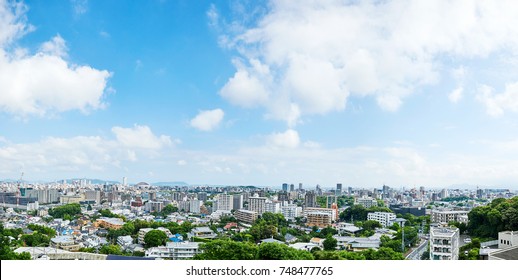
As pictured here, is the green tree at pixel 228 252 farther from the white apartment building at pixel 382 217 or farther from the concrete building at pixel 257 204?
the concrete building at pixel 257 204

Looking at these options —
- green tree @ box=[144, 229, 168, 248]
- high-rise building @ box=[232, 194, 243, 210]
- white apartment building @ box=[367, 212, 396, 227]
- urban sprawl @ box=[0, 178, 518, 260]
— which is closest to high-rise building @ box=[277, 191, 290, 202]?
urban sprawl @ box=[0, 178, 518, 260]

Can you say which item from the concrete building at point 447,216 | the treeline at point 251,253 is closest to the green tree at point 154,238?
the treeline at point 251,253

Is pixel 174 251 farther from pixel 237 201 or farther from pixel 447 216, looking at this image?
pixel 237 201

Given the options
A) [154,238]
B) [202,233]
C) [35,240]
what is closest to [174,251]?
[154,238]

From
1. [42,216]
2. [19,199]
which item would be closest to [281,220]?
[42,216]

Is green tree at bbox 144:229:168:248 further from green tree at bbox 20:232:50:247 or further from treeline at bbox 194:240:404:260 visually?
treeline at bbox 194:240:404:260

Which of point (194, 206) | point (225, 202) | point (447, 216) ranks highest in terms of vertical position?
point (447, 216)
